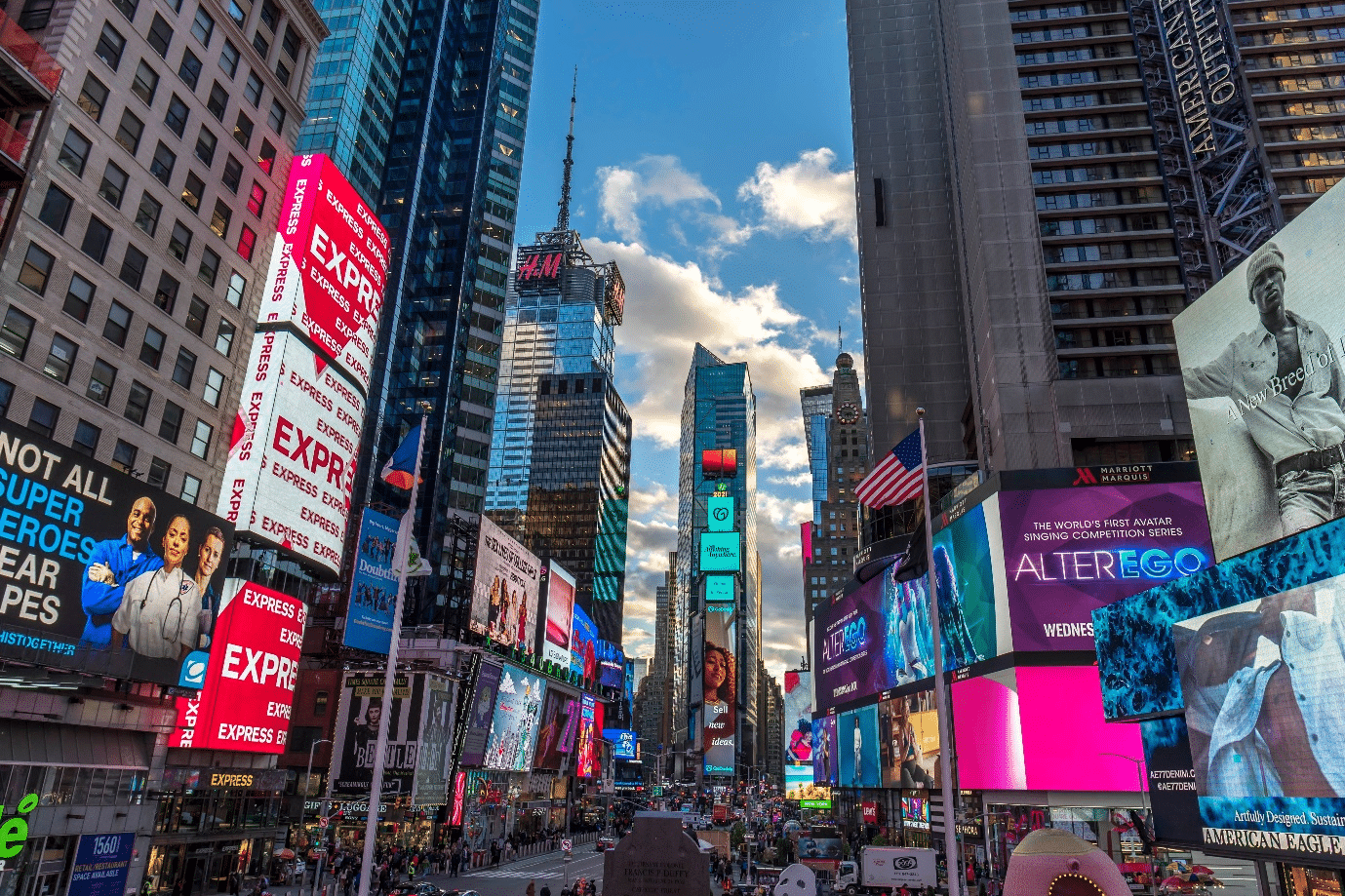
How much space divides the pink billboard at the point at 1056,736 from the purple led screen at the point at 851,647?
860 inches

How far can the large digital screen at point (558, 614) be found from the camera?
84.0m

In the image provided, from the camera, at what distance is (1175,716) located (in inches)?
1261

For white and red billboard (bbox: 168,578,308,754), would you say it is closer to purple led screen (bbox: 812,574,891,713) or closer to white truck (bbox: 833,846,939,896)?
white truck (bbox: 833,846,939,896)

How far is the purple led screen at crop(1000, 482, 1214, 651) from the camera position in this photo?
169ft

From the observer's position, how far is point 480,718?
65125 mm

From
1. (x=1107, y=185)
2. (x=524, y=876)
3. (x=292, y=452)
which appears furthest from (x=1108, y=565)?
(x=292, y=452)

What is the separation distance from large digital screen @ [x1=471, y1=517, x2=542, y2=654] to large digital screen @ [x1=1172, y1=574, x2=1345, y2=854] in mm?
49182

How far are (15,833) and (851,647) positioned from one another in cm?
6998

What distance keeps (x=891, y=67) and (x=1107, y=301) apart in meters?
51.2

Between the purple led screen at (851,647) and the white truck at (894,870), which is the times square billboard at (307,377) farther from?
the purple led screen at (851,647)

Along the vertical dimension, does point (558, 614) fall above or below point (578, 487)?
below

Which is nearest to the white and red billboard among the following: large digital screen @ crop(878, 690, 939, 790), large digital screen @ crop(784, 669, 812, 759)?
large digital screen @ crop(878, 690, 939, 790)

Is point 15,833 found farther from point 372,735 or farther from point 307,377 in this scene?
point 372,735

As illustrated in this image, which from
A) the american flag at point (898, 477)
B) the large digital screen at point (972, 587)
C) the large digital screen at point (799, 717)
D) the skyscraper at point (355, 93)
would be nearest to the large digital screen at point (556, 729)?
the large digital screen at point (972, 587)
